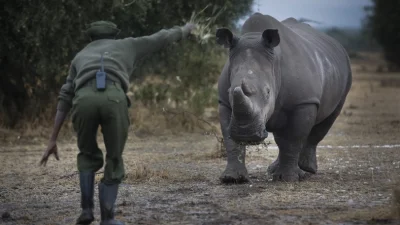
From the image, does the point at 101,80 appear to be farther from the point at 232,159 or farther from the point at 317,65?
the point at 317,65

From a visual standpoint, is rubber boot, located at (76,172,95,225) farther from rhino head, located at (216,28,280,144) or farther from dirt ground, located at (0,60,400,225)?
rhino head, located at (216,28,280,144)

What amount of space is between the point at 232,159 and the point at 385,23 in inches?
1067

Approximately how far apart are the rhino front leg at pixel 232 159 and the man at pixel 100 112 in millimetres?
2677

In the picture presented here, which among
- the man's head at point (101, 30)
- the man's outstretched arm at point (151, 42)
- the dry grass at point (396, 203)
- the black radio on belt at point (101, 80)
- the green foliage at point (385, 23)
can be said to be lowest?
the dry grass at point (396, 203)

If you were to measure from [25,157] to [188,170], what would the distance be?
3222 millimetres

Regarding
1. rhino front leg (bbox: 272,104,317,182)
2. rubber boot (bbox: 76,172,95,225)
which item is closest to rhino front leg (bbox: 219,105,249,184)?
rhino front leg (bbox: 272,104,317,182)

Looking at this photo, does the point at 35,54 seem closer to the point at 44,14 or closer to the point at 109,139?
the point at 44,14

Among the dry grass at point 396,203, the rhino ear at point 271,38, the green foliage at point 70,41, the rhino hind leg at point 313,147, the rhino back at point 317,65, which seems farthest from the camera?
the green foliage at point 70,41

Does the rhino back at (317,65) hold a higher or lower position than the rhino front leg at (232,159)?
higher

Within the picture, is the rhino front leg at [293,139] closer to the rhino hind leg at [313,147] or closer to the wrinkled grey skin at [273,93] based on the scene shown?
the wrinkled grey skin at [273,93]

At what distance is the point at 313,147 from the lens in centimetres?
1193

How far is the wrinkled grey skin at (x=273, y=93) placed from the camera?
9344mm

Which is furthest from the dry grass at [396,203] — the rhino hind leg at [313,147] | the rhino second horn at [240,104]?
the rhino hind leg at [313,147]

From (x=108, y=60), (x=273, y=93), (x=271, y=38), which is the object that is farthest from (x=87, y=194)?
(x=271, y=38)
